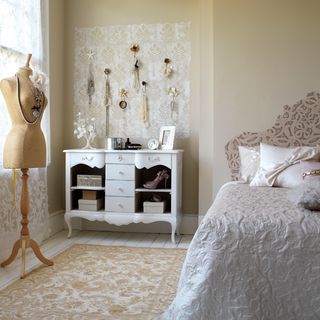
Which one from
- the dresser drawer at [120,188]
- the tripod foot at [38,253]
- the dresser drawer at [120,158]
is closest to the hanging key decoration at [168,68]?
the dresser drawer at [120,158]

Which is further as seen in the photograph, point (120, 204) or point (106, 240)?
point (106, 240)

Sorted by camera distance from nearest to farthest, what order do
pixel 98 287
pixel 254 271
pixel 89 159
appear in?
pixel 254 271, pixel 98 287, pixel 89 159

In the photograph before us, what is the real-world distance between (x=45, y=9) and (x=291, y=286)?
330cm

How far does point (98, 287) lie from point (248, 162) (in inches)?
65.3

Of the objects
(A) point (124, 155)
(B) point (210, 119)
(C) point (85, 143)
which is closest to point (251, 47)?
(B) point (210, 119)

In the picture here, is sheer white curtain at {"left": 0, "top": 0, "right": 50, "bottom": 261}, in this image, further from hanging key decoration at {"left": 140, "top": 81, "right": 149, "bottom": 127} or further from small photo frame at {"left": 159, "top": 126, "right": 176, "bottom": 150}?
small photo frame at {"left": 159, "top": 126, "right": 176, "bottom": 150}

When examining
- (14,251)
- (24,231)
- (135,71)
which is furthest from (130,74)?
(14,251)

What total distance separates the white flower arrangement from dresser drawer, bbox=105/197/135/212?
26.2 inches

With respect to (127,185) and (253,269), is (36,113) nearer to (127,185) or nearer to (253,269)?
(127,185)

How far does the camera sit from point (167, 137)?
13.1ft

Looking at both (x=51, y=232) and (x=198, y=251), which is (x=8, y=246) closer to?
(x=51, y=232)

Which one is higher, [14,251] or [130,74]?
[130,74]

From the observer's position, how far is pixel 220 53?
3744 mm

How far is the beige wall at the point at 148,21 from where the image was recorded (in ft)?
13.4
